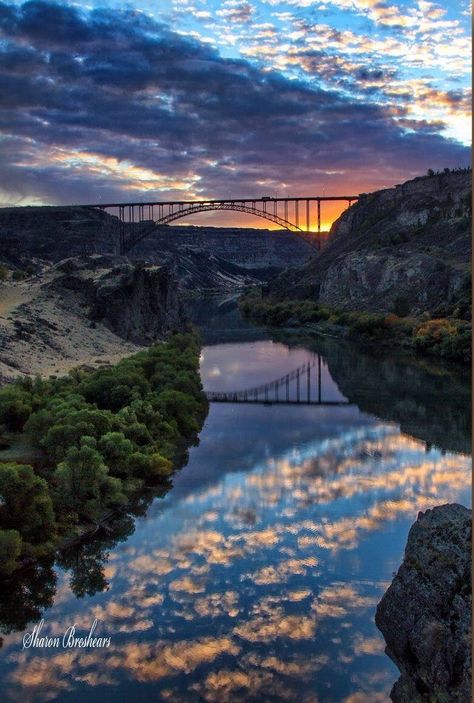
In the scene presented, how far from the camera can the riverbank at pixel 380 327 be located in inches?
1278

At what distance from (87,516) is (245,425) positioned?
8655 mm

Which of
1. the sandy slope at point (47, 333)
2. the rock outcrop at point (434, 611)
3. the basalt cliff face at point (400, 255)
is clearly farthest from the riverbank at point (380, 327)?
the rock outcrop at point (434, 611)

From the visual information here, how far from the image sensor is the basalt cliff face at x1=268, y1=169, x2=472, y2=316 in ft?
141

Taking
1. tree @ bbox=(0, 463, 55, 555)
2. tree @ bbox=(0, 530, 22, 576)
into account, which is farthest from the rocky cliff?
tree @ bbox=(0, 530, 22, 576)

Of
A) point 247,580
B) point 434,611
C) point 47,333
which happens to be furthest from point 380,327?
point 434,611

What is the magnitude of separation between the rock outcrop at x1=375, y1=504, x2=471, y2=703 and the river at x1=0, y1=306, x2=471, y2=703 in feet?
2.66

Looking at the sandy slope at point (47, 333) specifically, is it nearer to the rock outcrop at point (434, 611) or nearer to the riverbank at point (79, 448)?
the riverbank at point (79, 448)

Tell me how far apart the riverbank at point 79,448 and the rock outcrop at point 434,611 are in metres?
5.39

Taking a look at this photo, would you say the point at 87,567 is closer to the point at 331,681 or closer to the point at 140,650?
the point at 140,650

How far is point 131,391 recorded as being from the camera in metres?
17.4

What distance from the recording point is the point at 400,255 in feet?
163

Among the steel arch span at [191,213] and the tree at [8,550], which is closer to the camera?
the tree at [8,550]

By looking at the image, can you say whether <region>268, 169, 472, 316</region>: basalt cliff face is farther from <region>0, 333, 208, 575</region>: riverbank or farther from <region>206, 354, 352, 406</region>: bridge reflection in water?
<region>0, 333, 208, 575</region>: riverbank

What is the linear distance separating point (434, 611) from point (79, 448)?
8.23 meters
